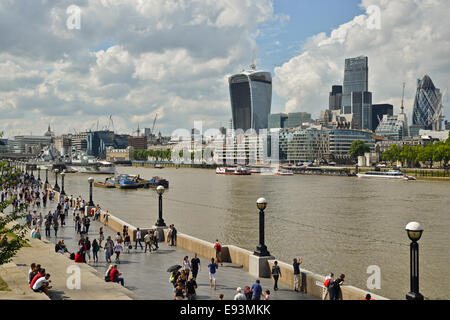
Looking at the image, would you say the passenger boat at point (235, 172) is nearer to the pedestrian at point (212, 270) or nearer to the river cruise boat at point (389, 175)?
the river cruise boat at point (389, 175)

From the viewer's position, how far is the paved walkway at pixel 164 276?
15.8 metres

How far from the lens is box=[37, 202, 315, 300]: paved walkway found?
623 inches

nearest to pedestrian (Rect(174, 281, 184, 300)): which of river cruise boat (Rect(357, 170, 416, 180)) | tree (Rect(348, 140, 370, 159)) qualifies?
river cruise boat (Rect(357, 170, 416, 180))

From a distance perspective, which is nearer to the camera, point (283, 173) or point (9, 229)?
point (9, 229)

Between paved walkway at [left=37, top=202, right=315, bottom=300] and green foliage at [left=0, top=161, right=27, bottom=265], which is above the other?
green foliage at [left=0, top=161, right=27, bottom=265]

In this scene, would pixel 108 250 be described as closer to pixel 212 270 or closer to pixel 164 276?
pixel 164 276

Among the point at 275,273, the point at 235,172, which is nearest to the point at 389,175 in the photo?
the point at 235,172

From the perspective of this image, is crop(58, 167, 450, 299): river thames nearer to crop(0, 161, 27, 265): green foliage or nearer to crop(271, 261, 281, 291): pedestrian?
crop(271, 261, 281, 291): pedestrian

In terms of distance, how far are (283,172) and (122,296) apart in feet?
474

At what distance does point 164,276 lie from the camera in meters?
18.1

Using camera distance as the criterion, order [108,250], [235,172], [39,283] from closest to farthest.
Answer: [39,283] < [108,250] < [235,172]

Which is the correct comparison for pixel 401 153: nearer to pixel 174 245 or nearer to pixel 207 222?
pixel 207 222

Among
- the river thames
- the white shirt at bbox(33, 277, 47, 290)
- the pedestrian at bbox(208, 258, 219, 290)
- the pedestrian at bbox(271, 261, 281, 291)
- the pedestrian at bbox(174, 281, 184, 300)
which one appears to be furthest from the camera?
the river thames

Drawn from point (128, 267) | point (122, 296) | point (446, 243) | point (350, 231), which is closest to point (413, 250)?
point (122, 296)
